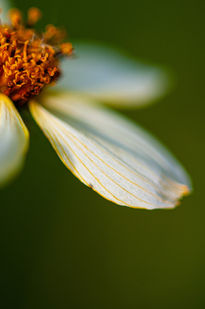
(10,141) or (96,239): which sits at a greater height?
(10,141)

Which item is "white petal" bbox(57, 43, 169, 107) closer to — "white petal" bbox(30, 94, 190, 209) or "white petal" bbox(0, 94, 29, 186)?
"white petal" bbox(30, 94, 190, 209)

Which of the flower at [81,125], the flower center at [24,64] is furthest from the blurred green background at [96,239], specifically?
the flower center at [24,64]

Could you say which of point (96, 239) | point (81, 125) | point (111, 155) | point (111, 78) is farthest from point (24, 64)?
point (96, 239)

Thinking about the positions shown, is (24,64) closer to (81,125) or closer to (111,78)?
(81,125)

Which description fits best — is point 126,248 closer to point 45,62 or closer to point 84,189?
point 84,189

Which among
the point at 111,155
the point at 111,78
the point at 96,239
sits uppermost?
the point at 111,78

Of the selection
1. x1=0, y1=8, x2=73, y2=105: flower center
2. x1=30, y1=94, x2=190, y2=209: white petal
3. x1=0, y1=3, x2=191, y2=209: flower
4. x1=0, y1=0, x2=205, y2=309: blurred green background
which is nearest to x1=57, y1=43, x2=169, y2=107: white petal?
x1=0, y1=3, x2=191, y2=209: flower

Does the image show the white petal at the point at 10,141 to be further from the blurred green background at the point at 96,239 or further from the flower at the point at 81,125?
the blurred green background at the point at 96,239

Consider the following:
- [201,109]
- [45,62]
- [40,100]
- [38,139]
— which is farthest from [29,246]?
[201,109]
